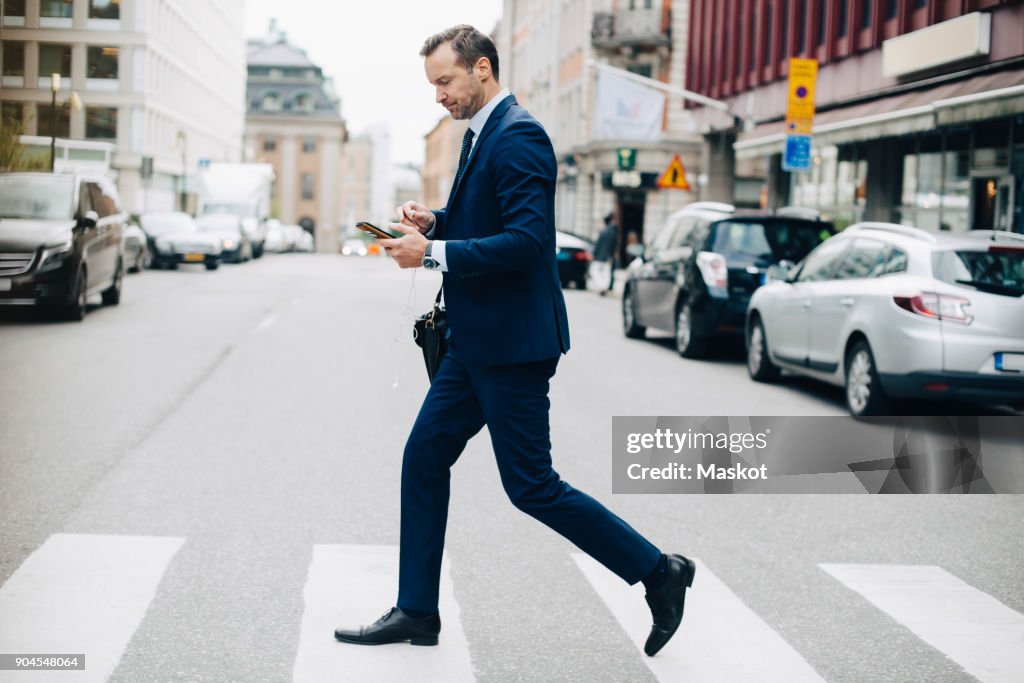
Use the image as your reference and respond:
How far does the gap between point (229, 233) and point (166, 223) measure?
447cm

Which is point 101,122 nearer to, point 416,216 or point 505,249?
point 416,216

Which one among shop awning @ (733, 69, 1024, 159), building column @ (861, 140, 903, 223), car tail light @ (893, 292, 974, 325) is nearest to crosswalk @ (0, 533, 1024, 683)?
car tail light @ (893, 292, 974, 325)

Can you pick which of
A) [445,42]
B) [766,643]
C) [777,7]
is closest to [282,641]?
[766,643]

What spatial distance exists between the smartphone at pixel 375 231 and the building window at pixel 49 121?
3.89 meters

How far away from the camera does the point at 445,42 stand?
4555 mm

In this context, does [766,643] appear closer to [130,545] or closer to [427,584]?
[427,584]

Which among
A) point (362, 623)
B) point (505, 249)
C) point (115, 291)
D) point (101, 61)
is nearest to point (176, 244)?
point (115, 291)

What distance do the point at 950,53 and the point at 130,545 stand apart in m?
18.1

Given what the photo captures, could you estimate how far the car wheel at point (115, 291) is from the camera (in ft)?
69.2

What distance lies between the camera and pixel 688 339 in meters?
16.3

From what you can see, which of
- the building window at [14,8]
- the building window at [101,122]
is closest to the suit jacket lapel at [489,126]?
the building window at [14,8]

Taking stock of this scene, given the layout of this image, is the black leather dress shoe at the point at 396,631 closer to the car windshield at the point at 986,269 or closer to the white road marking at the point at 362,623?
the white road marking at the point at 362,623

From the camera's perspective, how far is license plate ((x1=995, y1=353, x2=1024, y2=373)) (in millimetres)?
10391

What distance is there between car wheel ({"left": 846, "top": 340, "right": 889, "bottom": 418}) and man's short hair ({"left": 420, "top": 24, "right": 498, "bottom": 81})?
709 cm
